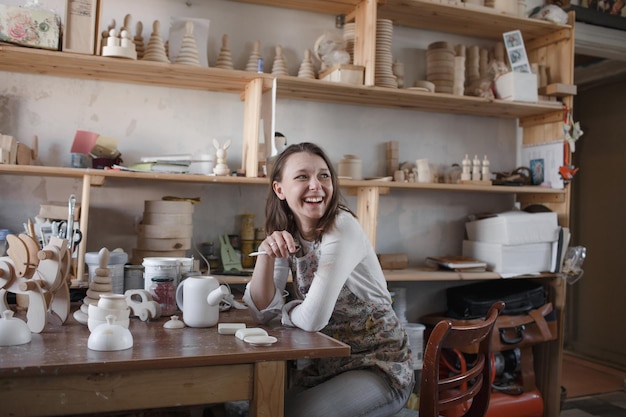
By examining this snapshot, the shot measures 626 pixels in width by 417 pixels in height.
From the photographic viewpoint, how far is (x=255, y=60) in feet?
9.84

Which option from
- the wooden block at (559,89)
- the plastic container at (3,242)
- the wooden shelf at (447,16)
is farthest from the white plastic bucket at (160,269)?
the wooden block at (559,89)

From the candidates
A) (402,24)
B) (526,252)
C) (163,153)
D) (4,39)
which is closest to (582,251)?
(526,252)

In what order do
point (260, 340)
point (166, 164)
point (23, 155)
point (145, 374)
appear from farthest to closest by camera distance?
point (166, 164) < point (23, 155) < point (260, 340) < point (145, 374)

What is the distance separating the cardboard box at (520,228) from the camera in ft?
10.6

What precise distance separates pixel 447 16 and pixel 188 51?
1.53 m

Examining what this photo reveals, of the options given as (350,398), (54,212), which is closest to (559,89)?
(350,398)

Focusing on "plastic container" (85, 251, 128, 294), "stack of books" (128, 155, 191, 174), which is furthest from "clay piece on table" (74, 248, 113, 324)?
"stack of books" (128, 155, 191, 174)

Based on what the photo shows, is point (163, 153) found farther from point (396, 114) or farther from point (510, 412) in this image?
point (510, 412)

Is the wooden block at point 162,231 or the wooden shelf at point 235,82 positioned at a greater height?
the wooden shelf at point 235,82

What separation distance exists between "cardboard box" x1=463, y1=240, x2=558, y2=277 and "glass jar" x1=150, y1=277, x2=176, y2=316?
2.04 meters

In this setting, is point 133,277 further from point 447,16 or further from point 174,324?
point 447,16

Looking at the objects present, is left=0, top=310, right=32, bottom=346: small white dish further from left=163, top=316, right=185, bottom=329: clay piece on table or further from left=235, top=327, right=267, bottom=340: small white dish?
left=235, top=327, right=267, bottom=340: small white dish

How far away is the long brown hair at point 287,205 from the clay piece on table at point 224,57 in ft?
3.51

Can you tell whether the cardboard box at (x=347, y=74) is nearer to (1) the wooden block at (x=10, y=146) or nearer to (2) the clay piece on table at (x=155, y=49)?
(2) the clay piece on table at (x=155, y=49)
